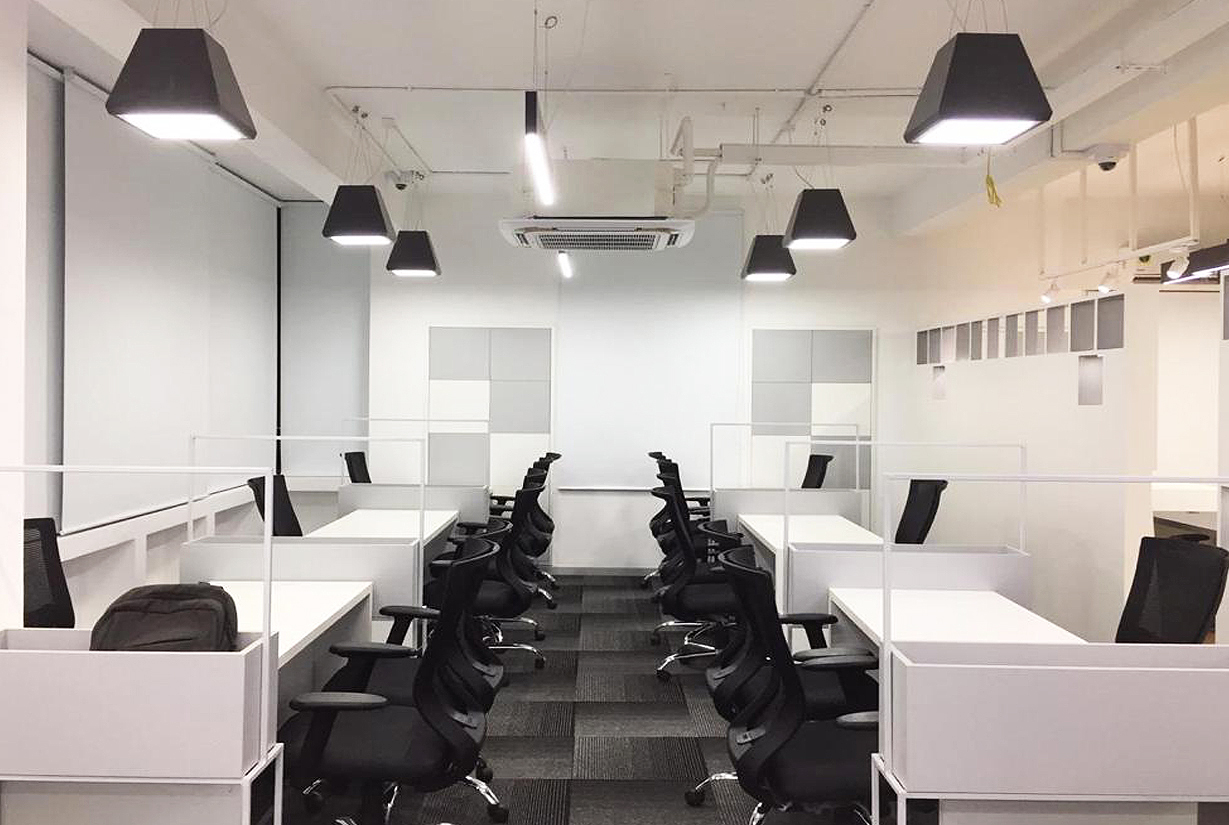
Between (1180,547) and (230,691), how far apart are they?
3053 millimetres

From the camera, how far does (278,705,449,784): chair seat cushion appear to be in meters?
2.46

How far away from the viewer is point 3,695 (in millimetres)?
2088

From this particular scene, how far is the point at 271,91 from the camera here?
4.54 metres

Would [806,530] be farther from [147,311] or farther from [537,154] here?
[147,311]

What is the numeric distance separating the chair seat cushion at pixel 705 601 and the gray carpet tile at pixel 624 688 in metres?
0.41

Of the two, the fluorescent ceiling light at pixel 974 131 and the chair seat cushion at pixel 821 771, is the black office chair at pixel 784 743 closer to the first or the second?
the chair seat cushion at pixel 821 771

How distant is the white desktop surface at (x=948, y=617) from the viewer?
2.88 m

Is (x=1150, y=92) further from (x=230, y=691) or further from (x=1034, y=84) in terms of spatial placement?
(x=230, y=691)

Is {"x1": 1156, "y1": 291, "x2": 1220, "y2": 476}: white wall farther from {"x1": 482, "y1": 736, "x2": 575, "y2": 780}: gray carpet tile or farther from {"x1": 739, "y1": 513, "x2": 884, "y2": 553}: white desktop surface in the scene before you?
{"x1": 482, "y1": 736, "x2": 575, "y2": 780}: gray carpet tile

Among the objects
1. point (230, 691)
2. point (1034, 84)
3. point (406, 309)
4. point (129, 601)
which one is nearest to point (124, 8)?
point (129, 601)

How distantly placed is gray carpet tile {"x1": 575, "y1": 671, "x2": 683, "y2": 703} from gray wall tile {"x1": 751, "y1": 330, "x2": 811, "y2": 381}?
11.6 ft

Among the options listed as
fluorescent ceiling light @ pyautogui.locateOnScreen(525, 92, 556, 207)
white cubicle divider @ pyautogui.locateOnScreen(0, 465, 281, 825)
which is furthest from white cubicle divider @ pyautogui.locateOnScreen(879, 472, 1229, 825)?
fluorescent ceiling light @ pyautogui.locateOnScreen(525, 92, 556, 207)

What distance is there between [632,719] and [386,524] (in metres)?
1.90

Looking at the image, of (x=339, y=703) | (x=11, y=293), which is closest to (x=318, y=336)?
(x=11, y=293)
